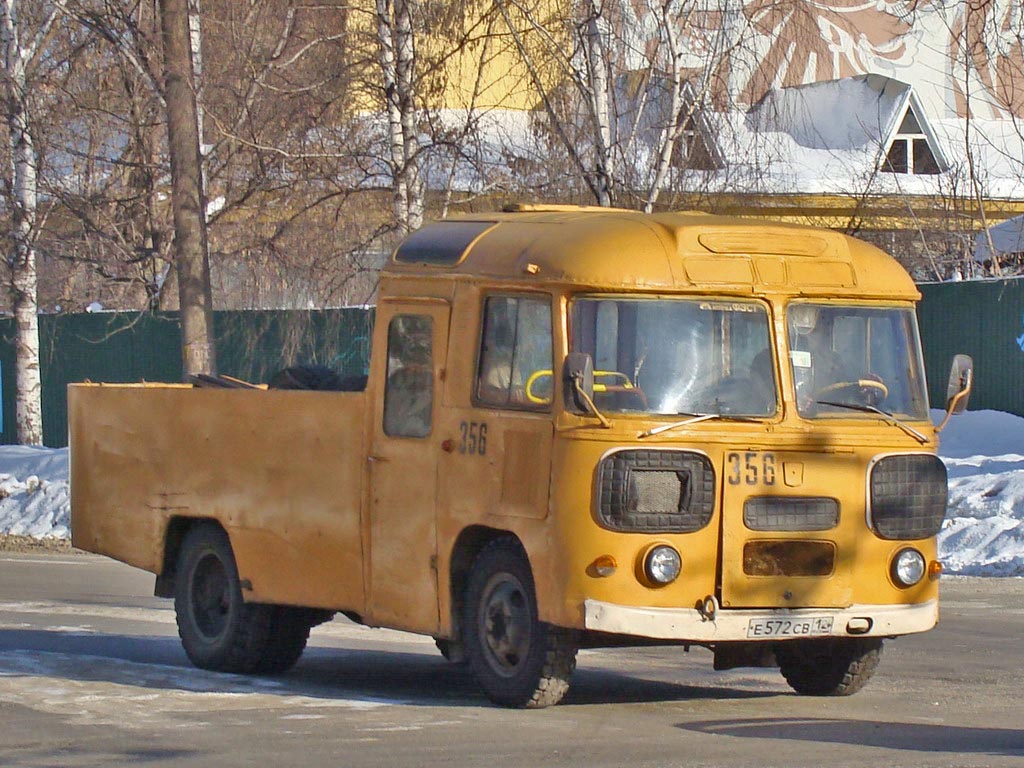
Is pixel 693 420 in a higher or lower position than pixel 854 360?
lower

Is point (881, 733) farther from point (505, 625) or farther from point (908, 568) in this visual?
point (505, 625)

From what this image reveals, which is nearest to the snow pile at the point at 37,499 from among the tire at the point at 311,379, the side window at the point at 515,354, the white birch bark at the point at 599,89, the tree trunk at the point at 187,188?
the tree trunk at the point at 187,188

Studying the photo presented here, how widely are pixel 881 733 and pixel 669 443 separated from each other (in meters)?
1.60

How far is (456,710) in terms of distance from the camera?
346 inches

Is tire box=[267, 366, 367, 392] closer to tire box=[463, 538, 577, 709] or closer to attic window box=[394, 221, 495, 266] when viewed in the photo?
attic window box=[394, 221, 495, 266]

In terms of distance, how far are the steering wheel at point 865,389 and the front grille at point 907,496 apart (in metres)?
0.35

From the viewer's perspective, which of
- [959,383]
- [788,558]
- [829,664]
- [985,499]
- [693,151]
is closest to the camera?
[788,558]

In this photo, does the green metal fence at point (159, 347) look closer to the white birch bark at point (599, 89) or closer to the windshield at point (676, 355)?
the white birch bark at point (599, 89)

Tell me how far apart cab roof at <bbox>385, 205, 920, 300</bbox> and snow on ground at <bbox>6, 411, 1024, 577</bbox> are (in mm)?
7289

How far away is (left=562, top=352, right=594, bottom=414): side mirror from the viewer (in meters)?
8.10

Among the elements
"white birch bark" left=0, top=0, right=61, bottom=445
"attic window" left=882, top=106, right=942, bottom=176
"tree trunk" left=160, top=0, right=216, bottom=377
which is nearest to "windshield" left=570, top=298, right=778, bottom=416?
"tree trunk" left=160, top=0, right=216, bottom=377

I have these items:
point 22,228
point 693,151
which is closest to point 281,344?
point 22,228

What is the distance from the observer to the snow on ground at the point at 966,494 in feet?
52.4

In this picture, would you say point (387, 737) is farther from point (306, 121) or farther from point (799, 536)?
point (306, 121)
